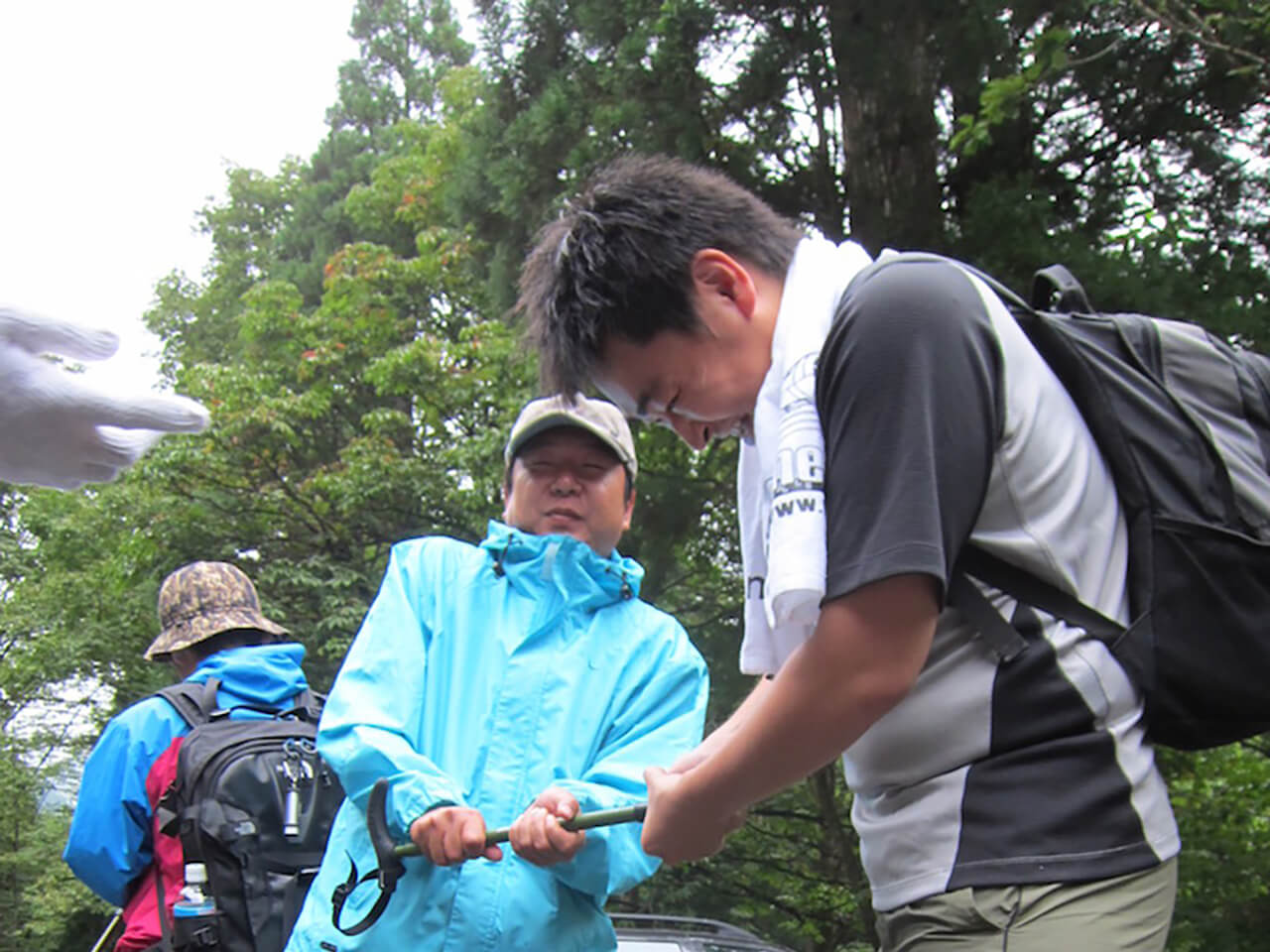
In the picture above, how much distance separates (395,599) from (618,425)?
64 cm

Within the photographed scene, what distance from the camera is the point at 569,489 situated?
2590mm

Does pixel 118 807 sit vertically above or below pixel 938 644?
below

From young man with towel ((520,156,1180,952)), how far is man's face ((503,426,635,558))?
110 centimetres

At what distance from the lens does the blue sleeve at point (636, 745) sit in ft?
6.90

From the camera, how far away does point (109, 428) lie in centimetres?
183

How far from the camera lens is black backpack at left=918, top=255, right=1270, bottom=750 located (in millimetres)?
1310

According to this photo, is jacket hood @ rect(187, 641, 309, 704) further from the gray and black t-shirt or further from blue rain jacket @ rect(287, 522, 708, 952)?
the gray and black t-shirt

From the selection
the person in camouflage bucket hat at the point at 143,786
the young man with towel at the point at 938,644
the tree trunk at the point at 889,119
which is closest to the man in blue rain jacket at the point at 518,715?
the young man with towel at the point at 938,644

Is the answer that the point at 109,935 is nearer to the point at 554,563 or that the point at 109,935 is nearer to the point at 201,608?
the point at 201,608

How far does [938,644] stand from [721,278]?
0.53 m

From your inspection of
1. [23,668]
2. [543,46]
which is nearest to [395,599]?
[543,46]

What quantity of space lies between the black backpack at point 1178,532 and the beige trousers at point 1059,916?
176 millimetres

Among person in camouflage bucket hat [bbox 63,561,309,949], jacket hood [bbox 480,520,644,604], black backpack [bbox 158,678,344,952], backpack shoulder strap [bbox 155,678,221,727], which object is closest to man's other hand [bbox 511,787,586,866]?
jacket hood [bbox 480,520,644,604]

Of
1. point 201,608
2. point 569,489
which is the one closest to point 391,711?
point 569,489
